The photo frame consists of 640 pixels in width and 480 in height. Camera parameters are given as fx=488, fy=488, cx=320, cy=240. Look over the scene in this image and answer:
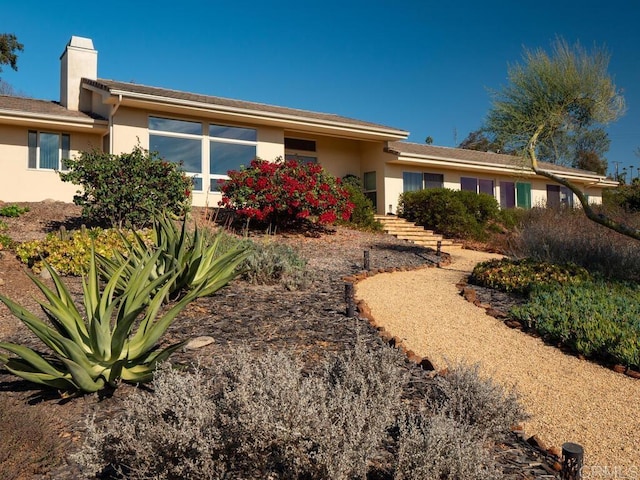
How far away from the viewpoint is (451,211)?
1727cm

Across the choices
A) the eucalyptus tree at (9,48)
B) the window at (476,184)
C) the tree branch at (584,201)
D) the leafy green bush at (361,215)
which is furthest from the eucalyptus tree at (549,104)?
the eucalyptus tree at (9,48)

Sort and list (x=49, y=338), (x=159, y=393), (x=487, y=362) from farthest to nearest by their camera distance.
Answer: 1. (x=487, y=362)
2. (x=49, y=338)
3. (x=159, y=393)

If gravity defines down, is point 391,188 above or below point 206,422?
above

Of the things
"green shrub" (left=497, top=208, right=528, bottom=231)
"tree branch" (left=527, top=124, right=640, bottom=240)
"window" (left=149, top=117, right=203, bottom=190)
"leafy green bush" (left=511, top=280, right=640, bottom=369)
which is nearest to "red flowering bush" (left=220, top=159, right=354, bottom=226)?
"window" (left=149, top=117, right=203, bottom=190)

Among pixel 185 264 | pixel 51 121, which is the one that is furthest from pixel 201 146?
pixel 185 264

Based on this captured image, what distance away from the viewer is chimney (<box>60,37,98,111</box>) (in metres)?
16.5

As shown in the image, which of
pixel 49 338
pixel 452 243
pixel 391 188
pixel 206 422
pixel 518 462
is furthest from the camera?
pixel 391 188

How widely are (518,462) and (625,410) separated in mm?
1705

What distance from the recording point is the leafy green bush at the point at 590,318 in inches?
206

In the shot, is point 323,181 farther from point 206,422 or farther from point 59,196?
point 206,422

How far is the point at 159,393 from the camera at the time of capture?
2.74m

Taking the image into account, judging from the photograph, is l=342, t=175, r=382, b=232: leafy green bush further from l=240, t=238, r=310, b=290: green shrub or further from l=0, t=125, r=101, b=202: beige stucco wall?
l=240, t=238, r=310, b=290: green shrub

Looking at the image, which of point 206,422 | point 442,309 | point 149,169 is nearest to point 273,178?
point 149,169

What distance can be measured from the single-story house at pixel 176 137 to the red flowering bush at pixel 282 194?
1.46 m
